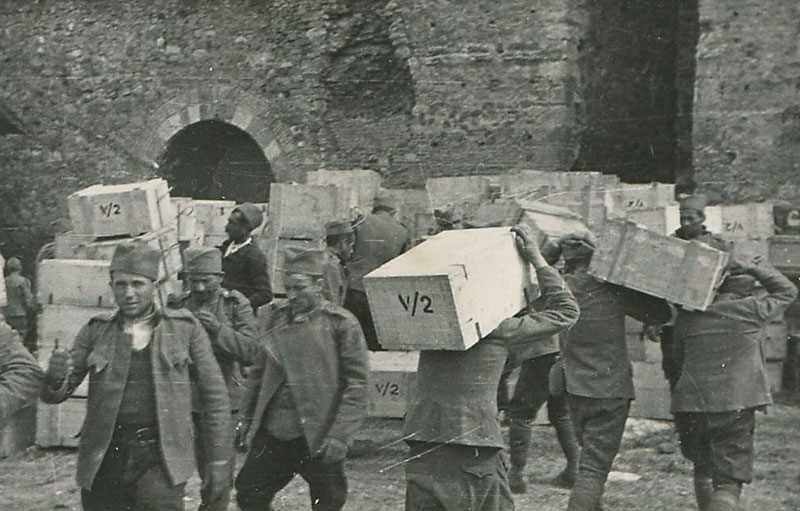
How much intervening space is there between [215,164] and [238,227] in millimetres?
9693

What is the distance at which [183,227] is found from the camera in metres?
8.43

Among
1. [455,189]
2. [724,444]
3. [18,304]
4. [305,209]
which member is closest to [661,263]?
[724,444]

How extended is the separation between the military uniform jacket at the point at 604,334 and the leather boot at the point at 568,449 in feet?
3.57

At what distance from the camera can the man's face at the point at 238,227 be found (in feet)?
25.8

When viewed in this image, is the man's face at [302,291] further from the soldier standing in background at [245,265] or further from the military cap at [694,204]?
the military cap at [694,204]

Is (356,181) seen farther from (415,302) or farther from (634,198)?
(415,302)

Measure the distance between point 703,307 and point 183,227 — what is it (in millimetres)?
3925

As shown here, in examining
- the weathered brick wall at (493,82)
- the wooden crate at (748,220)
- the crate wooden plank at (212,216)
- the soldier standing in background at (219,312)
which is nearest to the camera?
the soldier standing in background at (219,312)

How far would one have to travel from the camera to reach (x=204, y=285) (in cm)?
627

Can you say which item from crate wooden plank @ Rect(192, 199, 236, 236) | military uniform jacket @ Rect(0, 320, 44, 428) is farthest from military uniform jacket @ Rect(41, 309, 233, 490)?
crate wooden plank @ Rect(192, 199, 236, 236)

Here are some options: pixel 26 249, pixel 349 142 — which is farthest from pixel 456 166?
pixel 26 249

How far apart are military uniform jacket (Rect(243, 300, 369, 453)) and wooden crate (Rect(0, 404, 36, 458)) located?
10.1 ft

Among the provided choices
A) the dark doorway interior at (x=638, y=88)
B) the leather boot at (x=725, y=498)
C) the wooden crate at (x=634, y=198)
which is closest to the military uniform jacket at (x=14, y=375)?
the leather boot at (x=725, y=498)

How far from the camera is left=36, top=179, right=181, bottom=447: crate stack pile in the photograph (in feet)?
25.1
